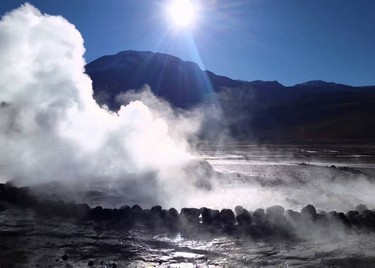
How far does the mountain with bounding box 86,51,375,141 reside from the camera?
275 ft

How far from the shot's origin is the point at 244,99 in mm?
131375

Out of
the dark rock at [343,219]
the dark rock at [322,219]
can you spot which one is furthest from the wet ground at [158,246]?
the dark rock at [343,219]

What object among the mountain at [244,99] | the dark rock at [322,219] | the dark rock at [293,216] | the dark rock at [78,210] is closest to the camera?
the dark rock at [322,219]

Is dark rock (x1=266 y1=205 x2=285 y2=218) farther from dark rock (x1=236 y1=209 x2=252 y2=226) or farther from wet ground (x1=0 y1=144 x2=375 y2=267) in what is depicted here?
wet ground (x1=0 y1=144 x2=375 y2=267)

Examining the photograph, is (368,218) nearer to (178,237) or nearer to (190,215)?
(190,215)

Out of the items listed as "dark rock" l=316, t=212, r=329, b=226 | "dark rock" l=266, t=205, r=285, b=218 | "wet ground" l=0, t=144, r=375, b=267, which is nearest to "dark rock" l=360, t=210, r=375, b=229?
"wet ground" l=0, t=144, r=375, b=267

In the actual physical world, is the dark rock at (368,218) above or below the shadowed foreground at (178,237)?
above

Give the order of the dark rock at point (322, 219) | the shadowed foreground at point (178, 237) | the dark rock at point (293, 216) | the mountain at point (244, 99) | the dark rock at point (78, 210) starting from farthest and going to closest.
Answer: the mountain at point (244, 99) < the dark rock at point (78, 210) < the dark rock at point (293, 216) < the dark rock at point (322, 219) < the shadowed foreground at point (178, 237)

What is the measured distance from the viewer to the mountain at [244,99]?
8388 cm

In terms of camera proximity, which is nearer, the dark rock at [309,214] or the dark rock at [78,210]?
the dark rock at [309,214]

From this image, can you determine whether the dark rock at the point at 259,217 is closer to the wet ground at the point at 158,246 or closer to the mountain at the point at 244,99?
the wet ground at the point at 158,246

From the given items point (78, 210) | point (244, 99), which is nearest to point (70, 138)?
point (78, 210)

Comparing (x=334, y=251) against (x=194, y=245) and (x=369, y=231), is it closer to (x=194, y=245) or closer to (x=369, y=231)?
(x=369, y=231)

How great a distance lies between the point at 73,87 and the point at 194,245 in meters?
13.0
